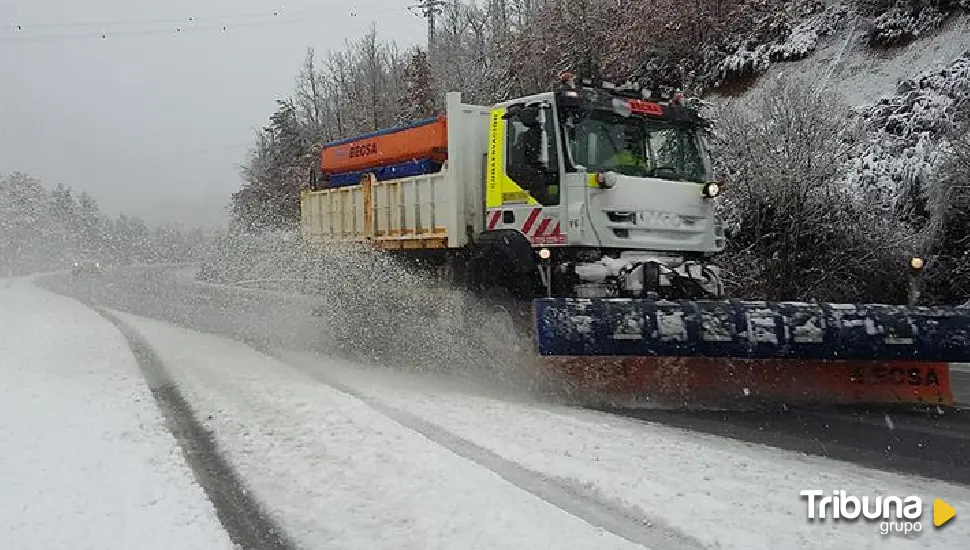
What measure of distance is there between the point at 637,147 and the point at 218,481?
524 centimetres

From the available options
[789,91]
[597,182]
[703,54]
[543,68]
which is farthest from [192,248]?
[597,182]

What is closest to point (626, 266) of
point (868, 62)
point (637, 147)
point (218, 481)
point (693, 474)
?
point (637, 147)

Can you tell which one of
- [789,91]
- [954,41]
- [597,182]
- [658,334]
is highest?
[954,41]

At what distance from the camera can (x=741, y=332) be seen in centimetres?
665

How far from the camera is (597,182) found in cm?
756

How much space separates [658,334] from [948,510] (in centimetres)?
279

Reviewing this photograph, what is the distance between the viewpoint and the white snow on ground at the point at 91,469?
3.71 meters

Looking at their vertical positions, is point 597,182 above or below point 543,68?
below

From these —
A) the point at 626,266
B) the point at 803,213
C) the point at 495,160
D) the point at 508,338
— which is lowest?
the point at 508,338

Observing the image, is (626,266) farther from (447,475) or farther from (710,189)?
(447,475)

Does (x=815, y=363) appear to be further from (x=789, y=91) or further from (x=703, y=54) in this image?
(x=703, y=54)

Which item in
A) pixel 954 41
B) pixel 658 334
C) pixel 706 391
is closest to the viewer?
pixel 658 334

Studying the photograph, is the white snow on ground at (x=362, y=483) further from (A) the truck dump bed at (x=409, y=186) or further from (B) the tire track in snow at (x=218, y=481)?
(A) the truck dump bed at (x=409, y=186)

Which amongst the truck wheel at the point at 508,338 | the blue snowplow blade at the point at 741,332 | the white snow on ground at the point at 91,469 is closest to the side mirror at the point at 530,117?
the truck wheel at the point at 508,338
